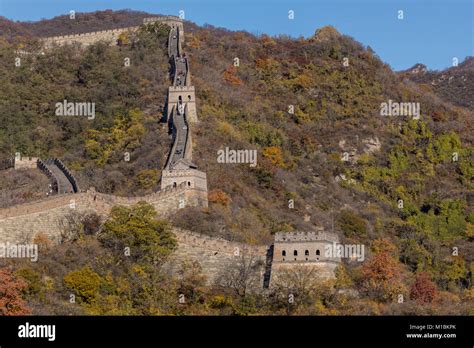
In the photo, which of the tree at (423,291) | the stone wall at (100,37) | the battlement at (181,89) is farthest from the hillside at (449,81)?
the tree at (423,291)

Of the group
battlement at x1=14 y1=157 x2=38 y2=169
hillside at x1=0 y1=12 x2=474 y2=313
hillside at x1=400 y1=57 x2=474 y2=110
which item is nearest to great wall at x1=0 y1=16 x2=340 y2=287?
hillside at x1=0 y1=12 x2=474 y2=313

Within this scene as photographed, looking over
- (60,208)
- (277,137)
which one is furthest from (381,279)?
(277,137)

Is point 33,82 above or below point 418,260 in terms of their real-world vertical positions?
above

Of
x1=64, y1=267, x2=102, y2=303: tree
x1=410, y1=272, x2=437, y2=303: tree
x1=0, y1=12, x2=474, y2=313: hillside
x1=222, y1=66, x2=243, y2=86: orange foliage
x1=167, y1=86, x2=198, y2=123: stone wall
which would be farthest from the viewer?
x1=222, y1=66, x2=243, y2=86: orange foliage

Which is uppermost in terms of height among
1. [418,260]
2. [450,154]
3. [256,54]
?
[256,54]

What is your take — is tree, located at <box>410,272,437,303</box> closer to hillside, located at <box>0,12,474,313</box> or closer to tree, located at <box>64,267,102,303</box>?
hillside, located at <box>0,12,474,313</box>

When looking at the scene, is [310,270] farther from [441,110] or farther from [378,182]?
[441,110]
